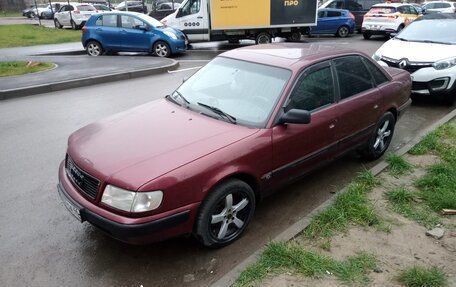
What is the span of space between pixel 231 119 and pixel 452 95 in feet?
20.5

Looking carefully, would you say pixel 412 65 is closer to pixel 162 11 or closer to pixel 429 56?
pixel 429 56

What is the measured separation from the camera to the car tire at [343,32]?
69.8 feet

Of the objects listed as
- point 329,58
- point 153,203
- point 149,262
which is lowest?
point 149,262

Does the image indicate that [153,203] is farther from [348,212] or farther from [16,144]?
[16,144]

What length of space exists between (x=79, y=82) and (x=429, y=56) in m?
8.08

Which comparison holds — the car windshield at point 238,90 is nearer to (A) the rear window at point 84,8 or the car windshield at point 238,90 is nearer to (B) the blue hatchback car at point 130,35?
(B) the blue hatchback car at point 130,35

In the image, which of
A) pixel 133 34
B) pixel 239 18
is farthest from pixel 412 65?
pixel 133 34

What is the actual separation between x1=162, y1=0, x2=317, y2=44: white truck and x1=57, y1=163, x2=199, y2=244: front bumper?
1401 cm

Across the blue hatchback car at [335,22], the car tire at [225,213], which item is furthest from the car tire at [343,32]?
the car tire at [225,213]

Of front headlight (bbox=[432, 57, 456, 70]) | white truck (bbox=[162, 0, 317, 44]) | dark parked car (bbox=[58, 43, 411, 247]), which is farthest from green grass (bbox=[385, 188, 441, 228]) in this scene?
white truck (bbox=[162, 0, 317, 44])

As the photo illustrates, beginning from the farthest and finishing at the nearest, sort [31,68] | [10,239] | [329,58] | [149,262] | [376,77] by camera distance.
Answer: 1. [31,68]
2. [376,77]
3. [329,58]
4. [10,239]
5. [149,262]

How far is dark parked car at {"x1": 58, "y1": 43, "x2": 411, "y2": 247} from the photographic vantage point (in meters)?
3.01

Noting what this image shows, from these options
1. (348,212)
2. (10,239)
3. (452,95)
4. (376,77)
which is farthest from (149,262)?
(452,95)

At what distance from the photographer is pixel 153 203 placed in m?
2.94
